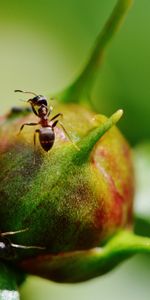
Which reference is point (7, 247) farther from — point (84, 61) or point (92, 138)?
point (84, 61)

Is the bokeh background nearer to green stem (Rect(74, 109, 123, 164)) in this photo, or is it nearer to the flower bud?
the flower bud

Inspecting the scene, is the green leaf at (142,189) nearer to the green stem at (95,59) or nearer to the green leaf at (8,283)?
the green stem at (95,59)

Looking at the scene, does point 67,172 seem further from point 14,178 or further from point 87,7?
point 87,7

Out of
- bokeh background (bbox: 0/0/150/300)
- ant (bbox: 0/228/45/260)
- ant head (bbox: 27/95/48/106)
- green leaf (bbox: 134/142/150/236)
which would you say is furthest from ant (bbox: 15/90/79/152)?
bokeh background (bbox: 0/0/150/300)

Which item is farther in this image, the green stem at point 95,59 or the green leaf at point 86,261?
the green stem at point 95,59

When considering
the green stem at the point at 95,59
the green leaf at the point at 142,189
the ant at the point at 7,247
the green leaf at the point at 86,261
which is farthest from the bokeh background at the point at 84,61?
the ant at the point at 7,247

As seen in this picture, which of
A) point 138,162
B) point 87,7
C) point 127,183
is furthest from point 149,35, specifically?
point 127,183

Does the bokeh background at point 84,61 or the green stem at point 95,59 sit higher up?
the green stem at point 95,59
